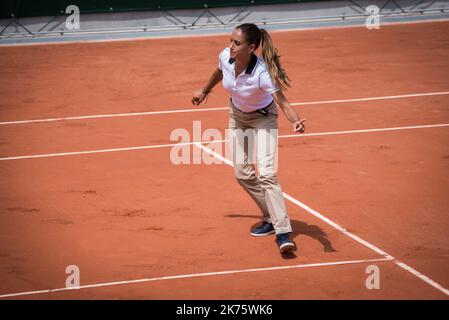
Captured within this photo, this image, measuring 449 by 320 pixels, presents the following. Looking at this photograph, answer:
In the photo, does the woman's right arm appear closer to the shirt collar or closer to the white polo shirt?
the white polo shirt

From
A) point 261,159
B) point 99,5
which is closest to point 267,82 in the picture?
point 261,159

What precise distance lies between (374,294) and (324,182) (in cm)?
361

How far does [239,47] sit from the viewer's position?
826cm

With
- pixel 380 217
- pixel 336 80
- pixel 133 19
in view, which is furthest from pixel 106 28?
pixel 380 217

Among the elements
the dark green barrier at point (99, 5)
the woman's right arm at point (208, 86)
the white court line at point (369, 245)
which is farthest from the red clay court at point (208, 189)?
the dark green barrier at point (99, 5)

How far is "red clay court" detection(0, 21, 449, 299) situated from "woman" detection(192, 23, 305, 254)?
488 millimetres

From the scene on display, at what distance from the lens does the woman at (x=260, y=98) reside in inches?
326

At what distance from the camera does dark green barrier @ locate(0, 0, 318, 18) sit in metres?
23.5

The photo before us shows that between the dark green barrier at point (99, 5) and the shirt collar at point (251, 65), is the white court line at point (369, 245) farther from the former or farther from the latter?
the dark green barrier at point (99, 5)

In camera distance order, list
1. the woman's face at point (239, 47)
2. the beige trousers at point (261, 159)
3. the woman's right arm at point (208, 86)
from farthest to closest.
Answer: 1. the woman's right arm at point (208, 86)
2. the beige trousers at point (261, 159)
3. the woman's face at point (239, 47)

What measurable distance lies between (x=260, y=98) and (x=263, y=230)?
60.6 inches
